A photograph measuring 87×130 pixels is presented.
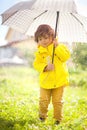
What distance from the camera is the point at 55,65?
24.4ft

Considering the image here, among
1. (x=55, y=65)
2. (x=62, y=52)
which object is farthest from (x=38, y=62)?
(x=62, y=52)

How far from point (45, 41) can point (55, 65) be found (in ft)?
1.50

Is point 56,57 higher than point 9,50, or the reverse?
point 56,57

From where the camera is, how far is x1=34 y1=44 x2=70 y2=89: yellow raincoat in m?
7.40

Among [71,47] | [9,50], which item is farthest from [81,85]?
[9,50]

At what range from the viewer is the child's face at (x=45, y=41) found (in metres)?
7.42

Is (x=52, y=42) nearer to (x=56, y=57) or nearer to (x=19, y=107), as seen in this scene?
(x=56, y=57)

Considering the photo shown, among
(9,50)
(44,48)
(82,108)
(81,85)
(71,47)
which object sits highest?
(44,48)

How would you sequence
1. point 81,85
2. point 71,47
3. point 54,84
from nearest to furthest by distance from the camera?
point 54,84
point 71,47
point 81,85

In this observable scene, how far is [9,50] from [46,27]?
55.1m

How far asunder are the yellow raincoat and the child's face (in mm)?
57

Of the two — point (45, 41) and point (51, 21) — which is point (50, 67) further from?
point (51, 21)

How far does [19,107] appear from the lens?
8.57 meters


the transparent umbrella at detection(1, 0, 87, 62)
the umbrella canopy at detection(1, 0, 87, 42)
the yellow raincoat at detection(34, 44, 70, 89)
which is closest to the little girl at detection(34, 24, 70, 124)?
the yellow raincoat at detection(34, 44, 70, 89)
